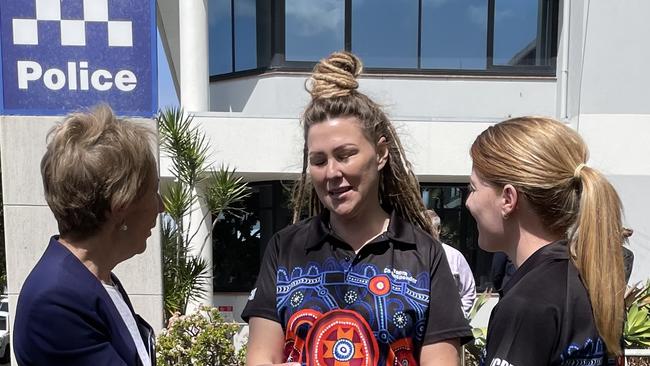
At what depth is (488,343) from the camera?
1.36 m

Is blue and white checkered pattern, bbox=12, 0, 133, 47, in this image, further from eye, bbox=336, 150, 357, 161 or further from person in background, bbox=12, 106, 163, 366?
eye, bbox=336, 150, 357, 161

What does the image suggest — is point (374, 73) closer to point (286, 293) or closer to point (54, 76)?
point (54, 76)

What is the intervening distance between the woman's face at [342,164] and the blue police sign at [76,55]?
6.96 ft

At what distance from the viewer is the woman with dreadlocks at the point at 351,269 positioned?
1456mm

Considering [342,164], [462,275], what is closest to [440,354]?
[342,164]

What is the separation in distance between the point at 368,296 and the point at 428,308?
0.59ft

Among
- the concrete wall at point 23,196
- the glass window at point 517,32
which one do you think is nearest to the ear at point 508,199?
the concrete wall at point 23,196

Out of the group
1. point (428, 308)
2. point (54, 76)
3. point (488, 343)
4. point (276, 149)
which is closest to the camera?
point (488, 343)

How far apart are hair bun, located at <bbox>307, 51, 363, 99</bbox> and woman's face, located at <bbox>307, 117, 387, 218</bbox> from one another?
114 mm

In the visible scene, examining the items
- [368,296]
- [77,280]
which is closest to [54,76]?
[77,280]

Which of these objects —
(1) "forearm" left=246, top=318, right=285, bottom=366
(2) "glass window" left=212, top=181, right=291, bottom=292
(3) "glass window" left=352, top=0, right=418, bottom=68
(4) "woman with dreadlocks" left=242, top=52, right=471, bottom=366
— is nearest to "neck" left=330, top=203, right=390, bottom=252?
(4) "woman with dreadlocks" left=242, top=52, right=471, bottom=366

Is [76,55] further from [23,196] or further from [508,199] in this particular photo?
[508,199]

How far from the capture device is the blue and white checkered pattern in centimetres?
311

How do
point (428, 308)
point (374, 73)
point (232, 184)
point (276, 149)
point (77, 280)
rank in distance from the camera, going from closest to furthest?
point (77, 280) < point (428, 308) < point (232, 184) < point (276, 149) < point (374, 73)
